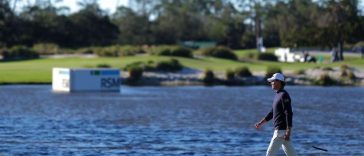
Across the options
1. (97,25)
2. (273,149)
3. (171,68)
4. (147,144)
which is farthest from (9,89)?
(97,25)

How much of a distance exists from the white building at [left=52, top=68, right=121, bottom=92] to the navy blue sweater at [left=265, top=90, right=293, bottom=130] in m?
47.2

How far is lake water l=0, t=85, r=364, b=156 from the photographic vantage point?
31.5 m

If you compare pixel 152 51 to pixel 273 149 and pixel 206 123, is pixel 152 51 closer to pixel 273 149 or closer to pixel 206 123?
pixel 206 123

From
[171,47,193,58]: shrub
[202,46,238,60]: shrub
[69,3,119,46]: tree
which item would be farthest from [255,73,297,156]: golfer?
[69,3,119,46]: tree

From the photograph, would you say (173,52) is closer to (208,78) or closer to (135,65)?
(135,65)

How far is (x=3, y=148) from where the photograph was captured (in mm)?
30688

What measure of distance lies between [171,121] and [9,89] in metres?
34.0

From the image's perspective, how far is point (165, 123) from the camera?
4231 cm

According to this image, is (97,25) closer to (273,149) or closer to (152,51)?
(152,51)

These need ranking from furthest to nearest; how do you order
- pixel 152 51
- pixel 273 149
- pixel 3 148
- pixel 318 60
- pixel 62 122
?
pixel 318 60 < pixel 152 51 < pixel 62 122 < pixel 3 148 < pixel 273 149

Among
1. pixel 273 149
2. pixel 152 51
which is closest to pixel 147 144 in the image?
pixel 273 149

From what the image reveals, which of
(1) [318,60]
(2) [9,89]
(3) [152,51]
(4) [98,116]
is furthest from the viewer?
(1) [318,60]

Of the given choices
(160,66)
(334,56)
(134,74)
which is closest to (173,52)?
(160,66)

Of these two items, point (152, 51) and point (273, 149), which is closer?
point (273, 149)
